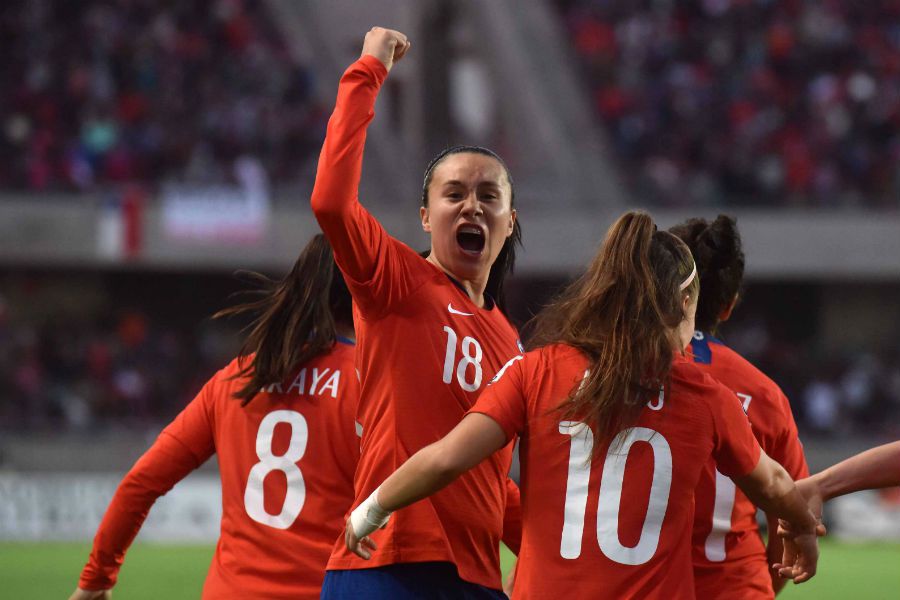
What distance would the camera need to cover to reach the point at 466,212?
3.77 meters

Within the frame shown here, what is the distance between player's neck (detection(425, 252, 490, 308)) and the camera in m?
3.85

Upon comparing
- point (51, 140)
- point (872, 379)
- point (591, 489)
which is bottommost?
point (591, 489)

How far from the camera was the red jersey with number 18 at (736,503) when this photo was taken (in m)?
4.00

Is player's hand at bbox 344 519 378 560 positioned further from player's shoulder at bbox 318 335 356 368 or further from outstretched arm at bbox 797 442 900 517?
outstretched arm at bbox 797 442 900 517

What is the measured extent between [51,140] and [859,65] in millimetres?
13247

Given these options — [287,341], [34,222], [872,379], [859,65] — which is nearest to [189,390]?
[34,222]

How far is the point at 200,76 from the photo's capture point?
2280 cm

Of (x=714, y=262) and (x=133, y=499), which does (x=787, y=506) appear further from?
(x=133, y=499)

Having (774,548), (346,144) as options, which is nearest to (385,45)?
(346,144)

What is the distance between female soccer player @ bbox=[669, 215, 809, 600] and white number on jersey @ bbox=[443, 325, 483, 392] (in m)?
0.69

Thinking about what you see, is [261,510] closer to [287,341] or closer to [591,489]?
[287,341]

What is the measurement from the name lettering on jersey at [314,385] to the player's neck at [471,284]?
50 centimetres

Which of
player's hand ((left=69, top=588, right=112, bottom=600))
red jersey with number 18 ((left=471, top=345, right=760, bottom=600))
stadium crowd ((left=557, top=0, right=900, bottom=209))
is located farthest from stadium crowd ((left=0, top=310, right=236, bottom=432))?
red jersey with number 18 ((left=471, top=345, right=760, bottom=600))

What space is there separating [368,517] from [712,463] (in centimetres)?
115
